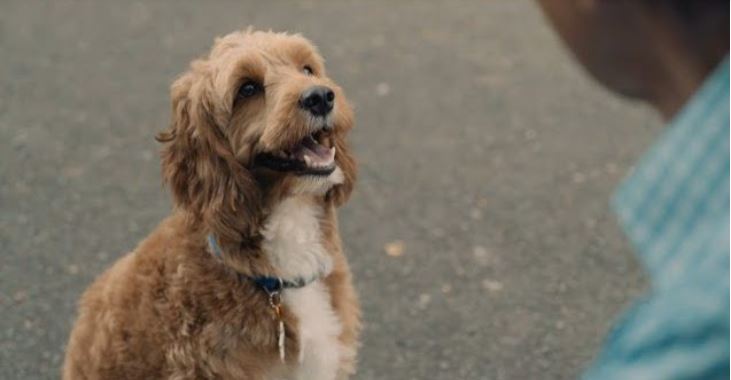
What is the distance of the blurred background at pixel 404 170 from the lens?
402cm

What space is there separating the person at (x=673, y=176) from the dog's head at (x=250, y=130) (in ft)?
5.30

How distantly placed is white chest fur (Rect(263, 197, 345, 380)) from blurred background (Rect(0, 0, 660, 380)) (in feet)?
2.57

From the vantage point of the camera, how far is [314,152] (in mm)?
2895

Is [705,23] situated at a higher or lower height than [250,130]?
higher

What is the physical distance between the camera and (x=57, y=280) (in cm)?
429

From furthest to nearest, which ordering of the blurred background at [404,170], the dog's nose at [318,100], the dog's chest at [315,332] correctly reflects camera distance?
the blurred background at [404,170]
the dog's chest at [315,332]
the dog's nose at [318,100]

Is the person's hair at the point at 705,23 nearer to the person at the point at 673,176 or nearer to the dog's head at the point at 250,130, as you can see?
the person at the point at 673,176

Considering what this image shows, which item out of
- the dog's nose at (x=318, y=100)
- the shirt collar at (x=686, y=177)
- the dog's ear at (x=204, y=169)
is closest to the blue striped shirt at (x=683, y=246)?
the shirt collar at (x=686, y=177)

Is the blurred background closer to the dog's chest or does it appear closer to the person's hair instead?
the dog's chest

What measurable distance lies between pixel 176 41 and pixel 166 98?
0.76 metres

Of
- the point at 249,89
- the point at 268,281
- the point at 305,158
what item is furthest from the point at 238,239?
the point at 249,89

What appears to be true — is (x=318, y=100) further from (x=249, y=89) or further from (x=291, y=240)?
(x=291, y=240)

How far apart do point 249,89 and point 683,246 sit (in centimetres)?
200

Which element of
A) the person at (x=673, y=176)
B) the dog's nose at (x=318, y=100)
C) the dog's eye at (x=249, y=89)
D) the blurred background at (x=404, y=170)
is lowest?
the blurred background at (x=404, y=170)
